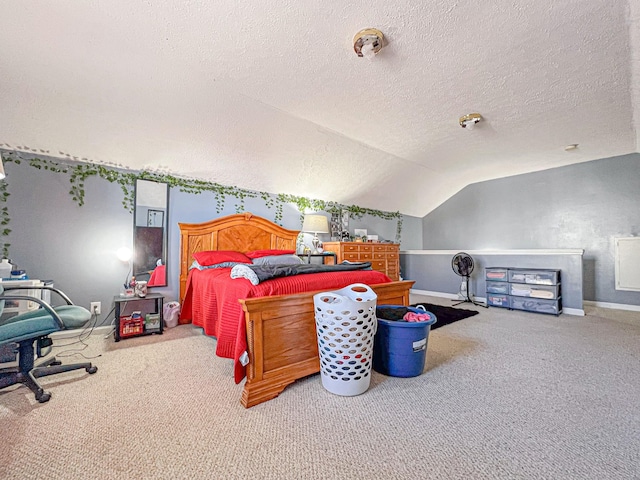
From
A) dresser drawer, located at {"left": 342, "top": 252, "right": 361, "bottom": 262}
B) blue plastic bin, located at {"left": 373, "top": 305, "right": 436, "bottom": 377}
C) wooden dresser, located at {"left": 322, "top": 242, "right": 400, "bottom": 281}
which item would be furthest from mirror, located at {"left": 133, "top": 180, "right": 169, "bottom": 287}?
blue plastic bin, located at {"left": 373, "top": 305, "right": 436, "bottom": 377}

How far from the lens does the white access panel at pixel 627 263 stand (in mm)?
4289

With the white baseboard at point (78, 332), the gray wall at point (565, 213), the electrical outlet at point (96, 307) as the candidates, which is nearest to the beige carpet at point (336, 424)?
the white baseboard at point (78, 332)

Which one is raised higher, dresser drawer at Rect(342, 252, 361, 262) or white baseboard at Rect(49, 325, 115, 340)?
dresser drawer at Rect(342, 252, 361, 262)

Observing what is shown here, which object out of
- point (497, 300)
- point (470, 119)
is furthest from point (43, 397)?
point (497, 300)

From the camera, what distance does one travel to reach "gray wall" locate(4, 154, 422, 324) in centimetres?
284

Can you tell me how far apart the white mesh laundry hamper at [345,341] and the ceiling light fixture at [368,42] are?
6.19ft

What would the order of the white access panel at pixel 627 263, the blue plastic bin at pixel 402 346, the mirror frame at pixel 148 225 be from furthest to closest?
the white access panel at pixel 627 263 < the mirror frame at pixel 148 225 < the blue plastic bin at pixel 402 346

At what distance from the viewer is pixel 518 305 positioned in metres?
4.28

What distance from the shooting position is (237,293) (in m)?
1.97

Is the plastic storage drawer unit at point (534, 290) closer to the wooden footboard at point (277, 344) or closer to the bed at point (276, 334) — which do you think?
the bed at point (276, 334)

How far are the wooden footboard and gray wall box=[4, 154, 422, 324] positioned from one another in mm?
2429

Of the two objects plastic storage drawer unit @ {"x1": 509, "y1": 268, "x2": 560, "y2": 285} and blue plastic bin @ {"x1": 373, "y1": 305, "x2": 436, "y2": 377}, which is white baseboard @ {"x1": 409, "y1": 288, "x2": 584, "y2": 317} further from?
blue plastic bin @ {"x1": 373, "y1": 305, "x2": 436, "y2": 377}

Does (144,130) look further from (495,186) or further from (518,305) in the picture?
(495,186)

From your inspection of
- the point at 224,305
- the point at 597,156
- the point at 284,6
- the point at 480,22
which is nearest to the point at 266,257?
the point at 224,305
